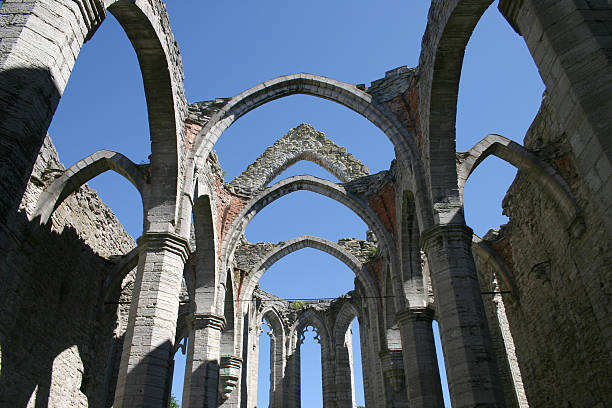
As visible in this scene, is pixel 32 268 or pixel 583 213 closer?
pixel 583 213

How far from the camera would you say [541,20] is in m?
3.55

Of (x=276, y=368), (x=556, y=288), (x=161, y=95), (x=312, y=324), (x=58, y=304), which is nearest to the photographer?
(x=161, y=95)

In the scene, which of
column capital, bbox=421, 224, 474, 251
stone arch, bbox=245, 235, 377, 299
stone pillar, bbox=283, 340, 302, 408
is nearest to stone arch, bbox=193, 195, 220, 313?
stone arch, bbox=245, 235, 377, 299

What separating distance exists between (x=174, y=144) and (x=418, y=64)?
4422 millimetres

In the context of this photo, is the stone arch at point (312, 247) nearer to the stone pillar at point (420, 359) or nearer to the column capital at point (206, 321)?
the column capital at point (206, 321)

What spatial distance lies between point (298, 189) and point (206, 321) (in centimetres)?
456

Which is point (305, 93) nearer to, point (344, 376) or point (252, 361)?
point (252, 361)

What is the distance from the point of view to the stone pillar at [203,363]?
10.0 metres

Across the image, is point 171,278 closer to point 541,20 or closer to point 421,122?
point 421,122

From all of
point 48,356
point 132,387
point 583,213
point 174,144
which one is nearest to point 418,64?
point 583,213

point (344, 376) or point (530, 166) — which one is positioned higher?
point (530, 166)

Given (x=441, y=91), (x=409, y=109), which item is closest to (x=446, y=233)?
(x=441, y=91)

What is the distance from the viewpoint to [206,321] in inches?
419

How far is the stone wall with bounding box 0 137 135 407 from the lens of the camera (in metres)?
8.54
